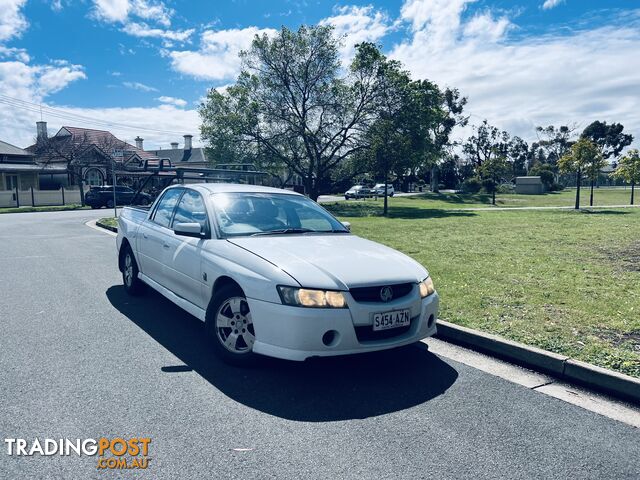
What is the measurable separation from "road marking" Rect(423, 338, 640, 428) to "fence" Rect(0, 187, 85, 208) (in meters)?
38.6

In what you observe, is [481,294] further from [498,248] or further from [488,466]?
[498,248]

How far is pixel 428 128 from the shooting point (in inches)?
1265

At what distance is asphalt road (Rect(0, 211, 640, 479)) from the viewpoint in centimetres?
275

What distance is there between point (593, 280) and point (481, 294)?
2.21m

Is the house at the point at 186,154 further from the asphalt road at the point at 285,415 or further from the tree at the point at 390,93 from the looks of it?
the asphalt road at the point at 285,415

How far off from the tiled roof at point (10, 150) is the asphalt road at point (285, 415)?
4308cm

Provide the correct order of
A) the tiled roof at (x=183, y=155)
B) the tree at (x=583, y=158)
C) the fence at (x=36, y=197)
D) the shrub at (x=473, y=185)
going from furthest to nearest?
the tiled roof at (x=183, y=155) → the shrub at (x=473, y=185) → the fence at (x=36, y=197) → the tree at (x=583, y=158)

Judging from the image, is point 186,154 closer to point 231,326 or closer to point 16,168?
point 16,168

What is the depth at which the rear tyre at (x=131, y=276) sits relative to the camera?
21.5 ft

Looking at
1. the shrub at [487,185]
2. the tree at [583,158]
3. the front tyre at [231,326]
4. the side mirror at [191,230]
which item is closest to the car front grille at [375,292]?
the front tyre at [231,326]

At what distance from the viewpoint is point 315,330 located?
11.9ft

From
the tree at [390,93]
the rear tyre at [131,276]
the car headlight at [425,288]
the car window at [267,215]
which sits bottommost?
the rear tyre at [131,276]

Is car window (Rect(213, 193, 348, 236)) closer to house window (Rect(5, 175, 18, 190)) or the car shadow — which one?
the car shadow

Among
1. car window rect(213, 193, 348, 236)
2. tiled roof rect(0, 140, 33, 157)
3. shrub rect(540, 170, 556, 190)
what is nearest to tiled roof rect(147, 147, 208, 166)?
tiled roof rect(0, 140, 33, 157)
